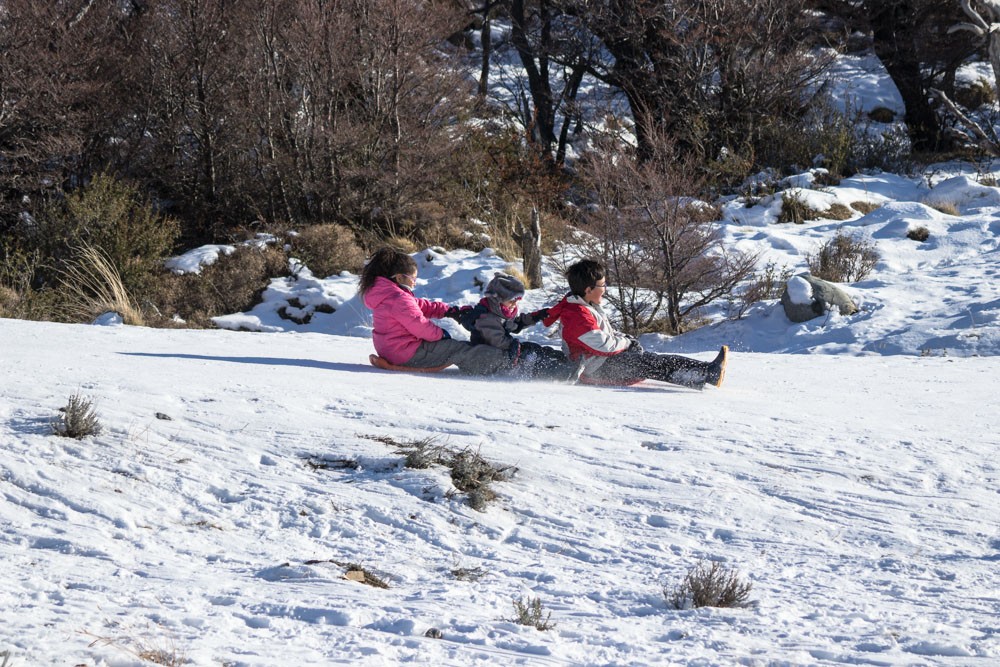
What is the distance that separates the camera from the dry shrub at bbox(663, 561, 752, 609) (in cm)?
307

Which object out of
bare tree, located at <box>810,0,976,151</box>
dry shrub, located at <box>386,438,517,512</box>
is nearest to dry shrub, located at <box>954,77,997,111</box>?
bare tree, located at <box>810,0,976,151</box>

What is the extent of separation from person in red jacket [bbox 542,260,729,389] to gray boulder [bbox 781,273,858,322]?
4.36m

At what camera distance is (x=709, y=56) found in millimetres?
16812

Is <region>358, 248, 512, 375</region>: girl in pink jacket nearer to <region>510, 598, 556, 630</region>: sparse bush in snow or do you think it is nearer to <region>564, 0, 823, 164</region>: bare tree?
<region>510, 598, 556, 630</region>: sparse bush in snow

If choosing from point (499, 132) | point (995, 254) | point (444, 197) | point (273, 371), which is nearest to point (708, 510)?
point (273, 371)

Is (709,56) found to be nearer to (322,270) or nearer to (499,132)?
(499,132)

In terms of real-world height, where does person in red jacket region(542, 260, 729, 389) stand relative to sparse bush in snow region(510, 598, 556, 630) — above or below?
above

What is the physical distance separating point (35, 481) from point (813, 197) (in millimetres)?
14004

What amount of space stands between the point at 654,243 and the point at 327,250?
5212 millimetres

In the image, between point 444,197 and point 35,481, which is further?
point 444,197

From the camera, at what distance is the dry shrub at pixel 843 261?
470 inches

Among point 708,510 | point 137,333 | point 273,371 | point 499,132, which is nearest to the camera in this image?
point 708,510

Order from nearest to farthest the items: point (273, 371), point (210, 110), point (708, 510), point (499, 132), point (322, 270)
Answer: point (708, 510) < point (273, 371) < point (322, 270) < point (210, 110) < point (499, 132)

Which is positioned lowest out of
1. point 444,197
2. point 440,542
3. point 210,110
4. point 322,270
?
point 440,542
